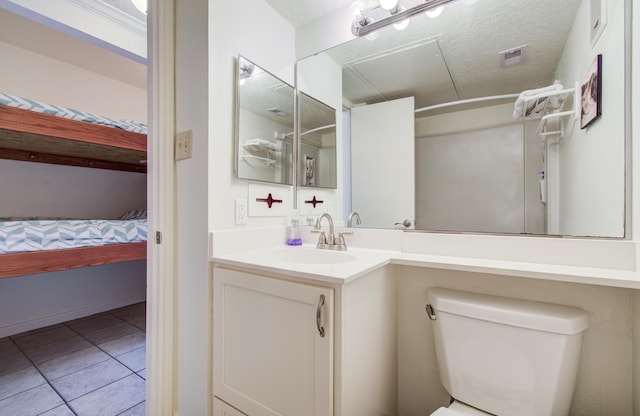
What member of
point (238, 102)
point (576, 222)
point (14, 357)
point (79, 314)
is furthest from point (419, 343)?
point (79, 314)

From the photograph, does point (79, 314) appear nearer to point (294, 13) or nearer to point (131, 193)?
point (131, 193)

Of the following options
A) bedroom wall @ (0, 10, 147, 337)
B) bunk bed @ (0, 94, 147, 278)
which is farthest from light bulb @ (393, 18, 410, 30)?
bedroom wall @ (0, 10, 147, 337)

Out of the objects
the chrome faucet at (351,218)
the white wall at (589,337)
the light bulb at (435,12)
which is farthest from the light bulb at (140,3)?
the white wall at (589,337)

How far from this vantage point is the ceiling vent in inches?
39.3

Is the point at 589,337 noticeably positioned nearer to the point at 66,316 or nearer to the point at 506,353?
the point at 506,353

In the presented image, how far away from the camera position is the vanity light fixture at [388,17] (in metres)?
1.17

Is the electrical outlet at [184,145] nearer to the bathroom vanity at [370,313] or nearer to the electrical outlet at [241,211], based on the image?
the electrical outlet at [241,211]

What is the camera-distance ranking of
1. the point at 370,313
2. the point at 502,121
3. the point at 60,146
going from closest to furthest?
the point at 370,313
the point at 502,121
the point at 60,146

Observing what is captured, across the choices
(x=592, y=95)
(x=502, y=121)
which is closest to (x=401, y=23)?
(x=502, y=121)

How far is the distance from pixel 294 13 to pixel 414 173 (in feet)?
3.78

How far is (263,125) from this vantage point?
138 centimetres

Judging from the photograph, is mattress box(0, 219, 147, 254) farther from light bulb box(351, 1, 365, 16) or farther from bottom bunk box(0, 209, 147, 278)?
light bulb box(351, 1, 365, 16)

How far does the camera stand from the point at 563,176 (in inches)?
36.5

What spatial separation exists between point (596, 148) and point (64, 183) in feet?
11.9
